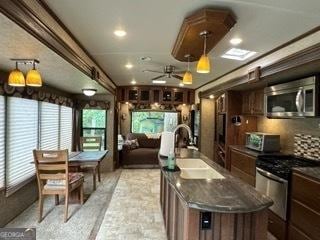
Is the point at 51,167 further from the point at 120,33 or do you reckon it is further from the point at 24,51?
the point at 120,33

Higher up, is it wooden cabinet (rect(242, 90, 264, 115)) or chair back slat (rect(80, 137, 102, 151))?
wooden cabinet (rect(242, 90, 264, 115))

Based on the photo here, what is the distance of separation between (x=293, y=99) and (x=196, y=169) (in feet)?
5.25

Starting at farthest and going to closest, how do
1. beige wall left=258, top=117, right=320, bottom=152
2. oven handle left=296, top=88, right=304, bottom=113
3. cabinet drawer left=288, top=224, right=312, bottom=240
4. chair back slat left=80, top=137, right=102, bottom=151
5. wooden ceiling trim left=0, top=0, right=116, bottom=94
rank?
1. chair back slat left=80, top=137, right=102, bottom=151
2. beige wall left=258, top=117, right=320, bottom=152
3. oven handle left=296, top=88, right=304, bottom=113
4. cabinet drawer left=288, top=224, right=312, bottom=240
5. wooden ceiling trim left=0, top=0, right=116, bottom=94

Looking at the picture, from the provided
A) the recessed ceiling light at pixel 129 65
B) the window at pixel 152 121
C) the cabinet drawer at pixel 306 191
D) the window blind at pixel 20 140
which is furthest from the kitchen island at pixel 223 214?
the window at pixel 152 121

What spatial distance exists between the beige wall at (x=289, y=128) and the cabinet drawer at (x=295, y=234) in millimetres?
1343

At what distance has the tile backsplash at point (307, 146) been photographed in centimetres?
341

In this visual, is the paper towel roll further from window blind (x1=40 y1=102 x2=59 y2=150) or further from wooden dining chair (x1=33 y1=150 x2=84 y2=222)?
window blind (x1=40 y1=102 x2=59 y2=150)

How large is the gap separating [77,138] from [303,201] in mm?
5663

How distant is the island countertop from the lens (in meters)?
1.64

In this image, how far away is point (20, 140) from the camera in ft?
12.9

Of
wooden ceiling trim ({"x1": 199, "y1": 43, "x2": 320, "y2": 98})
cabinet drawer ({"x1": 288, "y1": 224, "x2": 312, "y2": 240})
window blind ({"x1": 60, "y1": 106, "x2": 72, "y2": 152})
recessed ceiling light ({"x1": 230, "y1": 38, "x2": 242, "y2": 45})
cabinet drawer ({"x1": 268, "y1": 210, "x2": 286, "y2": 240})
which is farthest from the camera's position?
window blind ({"x1": 60, "y1": 106, "x2": 72, "y2": 152})

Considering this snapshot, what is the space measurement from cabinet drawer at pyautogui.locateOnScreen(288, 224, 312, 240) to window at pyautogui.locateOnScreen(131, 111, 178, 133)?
584 cm

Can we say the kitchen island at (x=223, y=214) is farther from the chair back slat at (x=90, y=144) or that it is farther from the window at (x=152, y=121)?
the window at (x=152, y=121)

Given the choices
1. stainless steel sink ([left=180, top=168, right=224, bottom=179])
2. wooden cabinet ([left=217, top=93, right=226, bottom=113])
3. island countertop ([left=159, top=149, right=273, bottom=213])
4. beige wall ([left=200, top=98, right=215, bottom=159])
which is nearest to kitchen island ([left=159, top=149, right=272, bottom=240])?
island countertop ([left=159, top=149, right=273, bottom=213])
